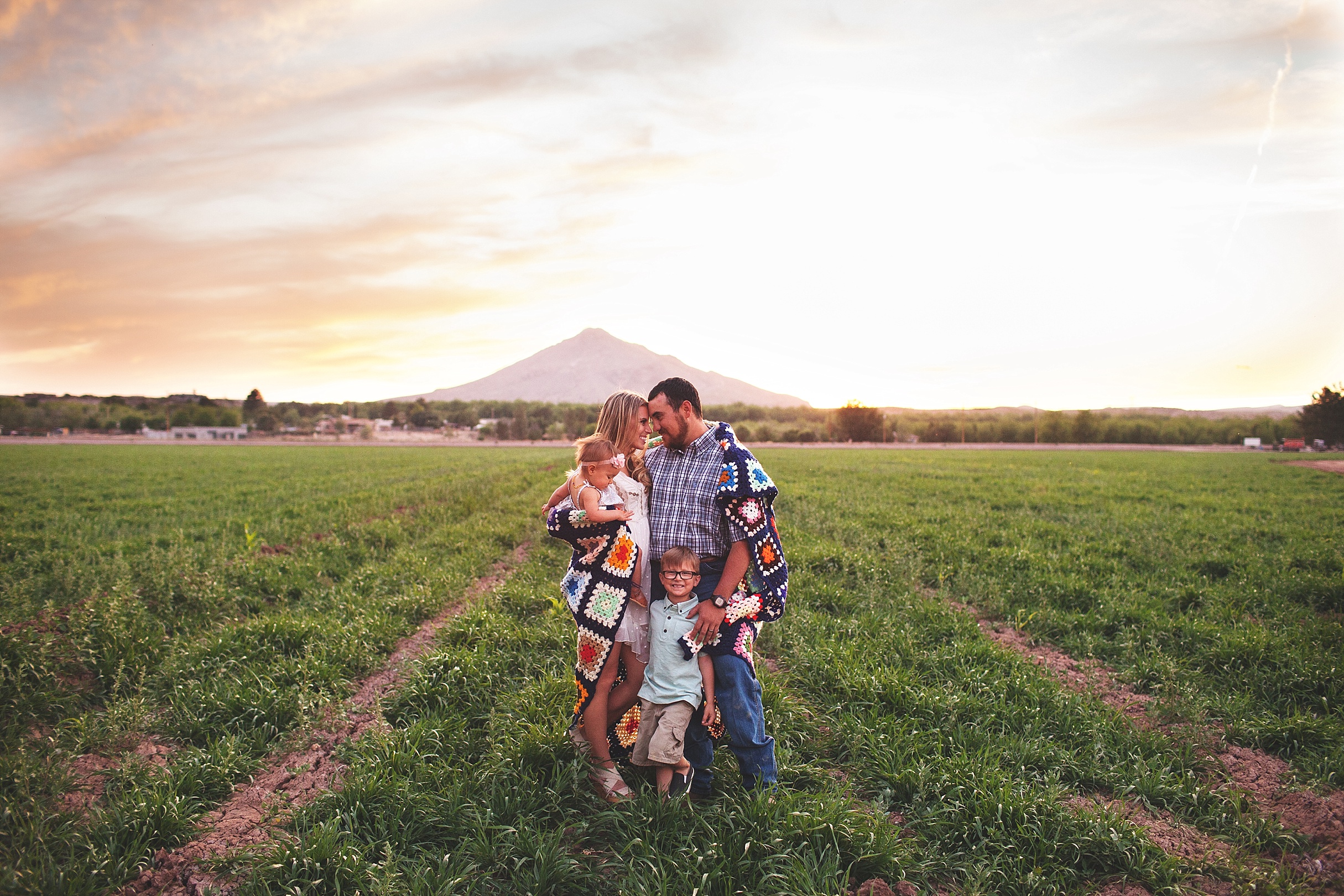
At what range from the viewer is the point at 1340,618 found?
25.1 ft

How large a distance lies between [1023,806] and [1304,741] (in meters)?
3.22

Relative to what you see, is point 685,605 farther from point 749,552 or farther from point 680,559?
point 749,552

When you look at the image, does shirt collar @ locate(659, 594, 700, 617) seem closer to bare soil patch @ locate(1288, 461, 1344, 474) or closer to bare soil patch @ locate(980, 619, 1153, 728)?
bare soil patch @ locate(980, 619, 1153, 728)

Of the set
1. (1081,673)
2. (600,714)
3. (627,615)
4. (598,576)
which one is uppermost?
(598,576)

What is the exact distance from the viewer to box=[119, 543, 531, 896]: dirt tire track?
132 inches

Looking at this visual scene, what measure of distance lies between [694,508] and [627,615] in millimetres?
781

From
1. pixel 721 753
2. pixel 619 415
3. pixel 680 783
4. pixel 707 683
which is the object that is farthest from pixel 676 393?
pixel 721 753

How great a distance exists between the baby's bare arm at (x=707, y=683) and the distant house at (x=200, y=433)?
10039cm

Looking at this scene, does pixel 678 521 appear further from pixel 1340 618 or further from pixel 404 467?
pixel 404 467

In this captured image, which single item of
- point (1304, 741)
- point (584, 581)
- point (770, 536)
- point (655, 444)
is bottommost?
point (1304, 741)

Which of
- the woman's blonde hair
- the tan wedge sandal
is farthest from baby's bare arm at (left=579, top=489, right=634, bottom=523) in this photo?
the tan wedge sandal

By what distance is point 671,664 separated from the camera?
11.9 feet

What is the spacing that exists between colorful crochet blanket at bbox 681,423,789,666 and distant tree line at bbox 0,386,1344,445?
1462 inches

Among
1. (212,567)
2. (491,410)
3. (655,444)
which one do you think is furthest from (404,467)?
(491,410)
